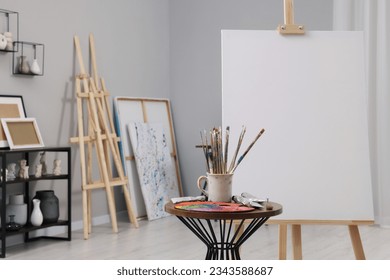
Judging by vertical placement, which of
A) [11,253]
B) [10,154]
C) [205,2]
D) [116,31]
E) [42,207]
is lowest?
[11,253]

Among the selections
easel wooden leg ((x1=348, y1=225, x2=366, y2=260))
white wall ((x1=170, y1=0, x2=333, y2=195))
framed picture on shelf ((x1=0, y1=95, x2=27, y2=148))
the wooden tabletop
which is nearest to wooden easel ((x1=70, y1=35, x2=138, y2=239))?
framed picture on shelf ((x1=0, y1=95, x2=27, y2=148))

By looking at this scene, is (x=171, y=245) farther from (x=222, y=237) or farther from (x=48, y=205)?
(x=222, y=237)

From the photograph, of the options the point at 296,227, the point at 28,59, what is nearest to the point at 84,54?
the point at 28,59

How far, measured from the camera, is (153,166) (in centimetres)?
610

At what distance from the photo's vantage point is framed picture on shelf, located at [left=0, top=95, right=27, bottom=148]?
457 centimetres

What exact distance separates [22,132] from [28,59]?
0.62m

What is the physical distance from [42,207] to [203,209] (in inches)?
102

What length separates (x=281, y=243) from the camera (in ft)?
10.4

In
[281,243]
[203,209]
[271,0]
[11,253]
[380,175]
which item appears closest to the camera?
[203,209]

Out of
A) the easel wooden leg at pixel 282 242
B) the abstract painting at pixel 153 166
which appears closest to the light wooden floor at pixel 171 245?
the abstract painting at pixel 153 166

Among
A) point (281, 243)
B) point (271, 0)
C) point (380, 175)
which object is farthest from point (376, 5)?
point (281, 243)

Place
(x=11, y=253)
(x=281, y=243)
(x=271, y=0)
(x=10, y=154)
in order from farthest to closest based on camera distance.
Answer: (x=271, y=0), (x=10, y=154), (x=11, y=253), (x=281, y=243)

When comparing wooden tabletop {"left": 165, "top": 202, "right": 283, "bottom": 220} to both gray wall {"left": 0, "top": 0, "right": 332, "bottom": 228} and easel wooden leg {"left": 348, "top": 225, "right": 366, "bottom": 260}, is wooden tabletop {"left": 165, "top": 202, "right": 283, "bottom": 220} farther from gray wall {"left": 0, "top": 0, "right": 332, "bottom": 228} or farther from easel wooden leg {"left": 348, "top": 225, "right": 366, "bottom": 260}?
gray wall {"left": 0, "top": 0, "right": 332, "bottom": 228}
